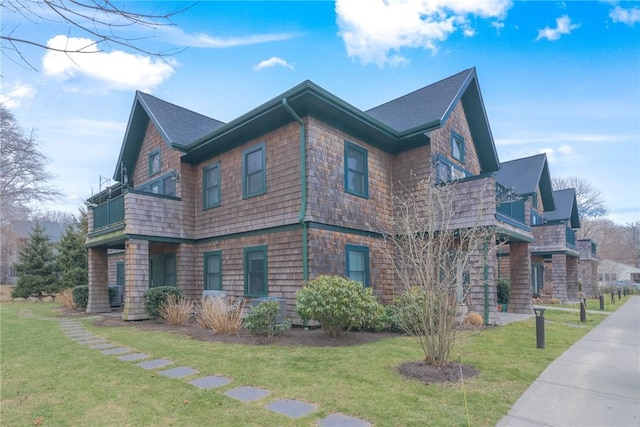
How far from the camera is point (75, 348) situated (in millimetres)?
7445

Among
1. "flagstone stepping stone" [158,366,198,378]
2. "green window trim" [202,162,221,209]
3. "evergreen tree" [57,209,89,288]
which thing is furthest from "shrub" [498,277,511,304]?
"evergreen tree" [57,209,89,288]

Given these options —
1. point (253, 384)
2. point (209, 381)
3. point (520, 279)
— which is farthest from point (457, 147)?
point (209, 381)

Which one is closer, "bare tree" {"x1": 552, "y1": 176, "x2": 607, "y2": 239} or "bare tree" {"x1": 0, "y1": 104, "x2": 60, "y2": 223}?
"bare tree" {"x1": 0, "y1": 104, "x2": 60, "y2": 223}

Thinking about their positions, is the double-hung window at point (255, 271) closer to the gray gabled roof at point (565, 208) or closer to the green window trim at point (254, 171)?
the green window trim at point (254, 171)

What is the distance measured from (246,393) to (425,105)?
38.9ft

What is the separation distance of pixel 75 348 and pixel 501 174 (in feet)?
77.9

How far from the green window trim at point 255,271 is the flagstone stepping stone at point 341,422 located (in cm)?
706

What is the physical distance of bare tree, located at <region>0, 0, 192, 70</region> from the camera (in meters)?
2.62

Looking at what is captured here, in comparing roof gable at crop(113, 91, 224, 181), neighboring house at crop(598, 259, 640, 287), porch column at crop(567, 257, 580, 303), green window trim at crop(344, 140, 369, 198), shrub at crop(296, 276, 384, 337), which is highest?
roof gable at crop(113, 91, 224, 181)

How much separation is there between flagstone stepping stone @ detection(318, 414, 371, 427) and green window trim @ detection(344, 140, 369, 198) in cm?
764

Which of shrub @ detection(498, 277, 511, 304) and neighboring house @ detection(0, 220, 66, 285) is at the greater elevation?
neighboring house @ detection(0, 220, 66, 285)

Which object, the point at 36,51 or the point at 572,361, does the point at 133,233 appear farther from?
the point at 572,361

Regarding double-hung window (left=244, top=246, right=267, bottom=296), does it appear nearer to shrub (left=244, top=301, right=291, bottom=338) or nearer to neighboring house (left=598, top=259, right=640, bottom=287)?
shrub (left=244, top=301, right=291, bottom=338)

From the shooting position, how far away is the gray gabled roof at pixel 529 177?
70.6ft
